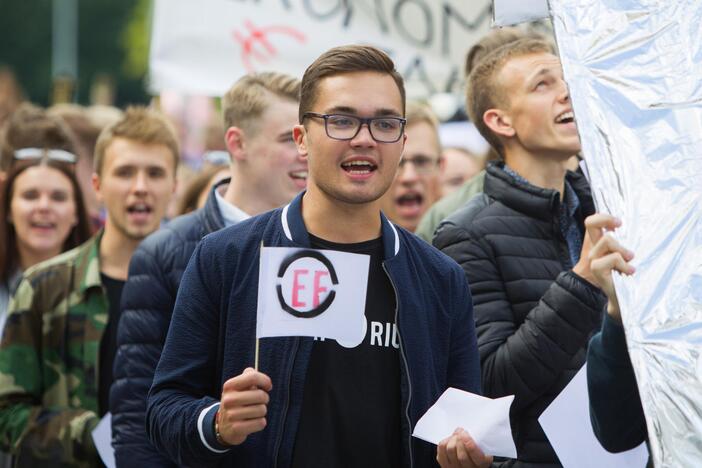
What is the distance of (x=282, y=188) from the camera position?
15.9ft

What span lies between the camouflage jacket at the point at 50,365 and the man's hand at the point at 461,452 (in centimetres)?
229

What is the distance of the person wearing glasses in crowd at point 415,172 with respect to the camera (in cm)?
685

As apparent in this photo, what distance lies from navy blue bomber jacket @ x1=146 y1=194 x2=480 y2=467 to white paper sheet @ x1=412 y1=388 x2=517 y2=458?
120 mm

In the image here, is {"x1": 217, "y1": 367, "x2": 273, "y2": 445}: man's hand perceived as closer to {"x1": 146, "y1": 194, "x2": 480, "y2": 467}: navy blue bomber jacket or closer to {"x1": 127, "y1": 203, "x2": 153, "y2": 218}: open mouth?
{"x1": 146, "y1": 194, "x2": 480, "y2": 467}: navy blue bomber jacket

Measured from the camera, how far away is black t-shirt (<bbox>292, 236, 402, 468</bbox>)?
3.16m

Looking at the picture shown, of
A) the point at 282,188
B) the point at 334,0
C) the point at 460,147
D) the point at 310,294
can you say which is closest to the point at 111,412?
the point at 282,188

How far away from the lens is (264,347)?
3209mm

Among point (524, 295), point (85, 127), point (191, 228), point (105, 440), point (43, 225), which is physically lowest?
point (105, 440)

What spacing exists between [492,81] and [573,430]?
134 centimetres

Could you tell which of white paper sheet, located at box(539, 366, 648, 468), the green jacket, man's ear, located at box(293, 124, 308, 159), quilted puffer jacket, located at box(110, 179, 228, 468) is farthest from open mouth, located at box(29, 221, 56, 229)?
white paper sheet, located at box(539, 366, 648, 468)

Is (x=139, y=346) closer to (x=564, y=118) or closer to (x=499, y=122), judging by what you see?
(x=499, y=122)

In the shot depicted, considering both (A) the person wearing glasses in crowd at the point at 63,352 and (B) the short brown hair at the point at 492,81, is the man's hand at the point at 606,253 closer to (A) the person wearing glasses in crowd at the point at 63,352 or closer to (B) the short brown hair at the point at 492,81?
(B) the short brown hair at the point at 492,81

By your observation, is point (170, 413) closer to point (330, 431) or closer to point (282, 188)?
point (330, 431)

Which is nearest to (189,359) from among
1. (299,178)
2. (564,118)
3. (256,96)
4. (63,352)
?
(564,118)
